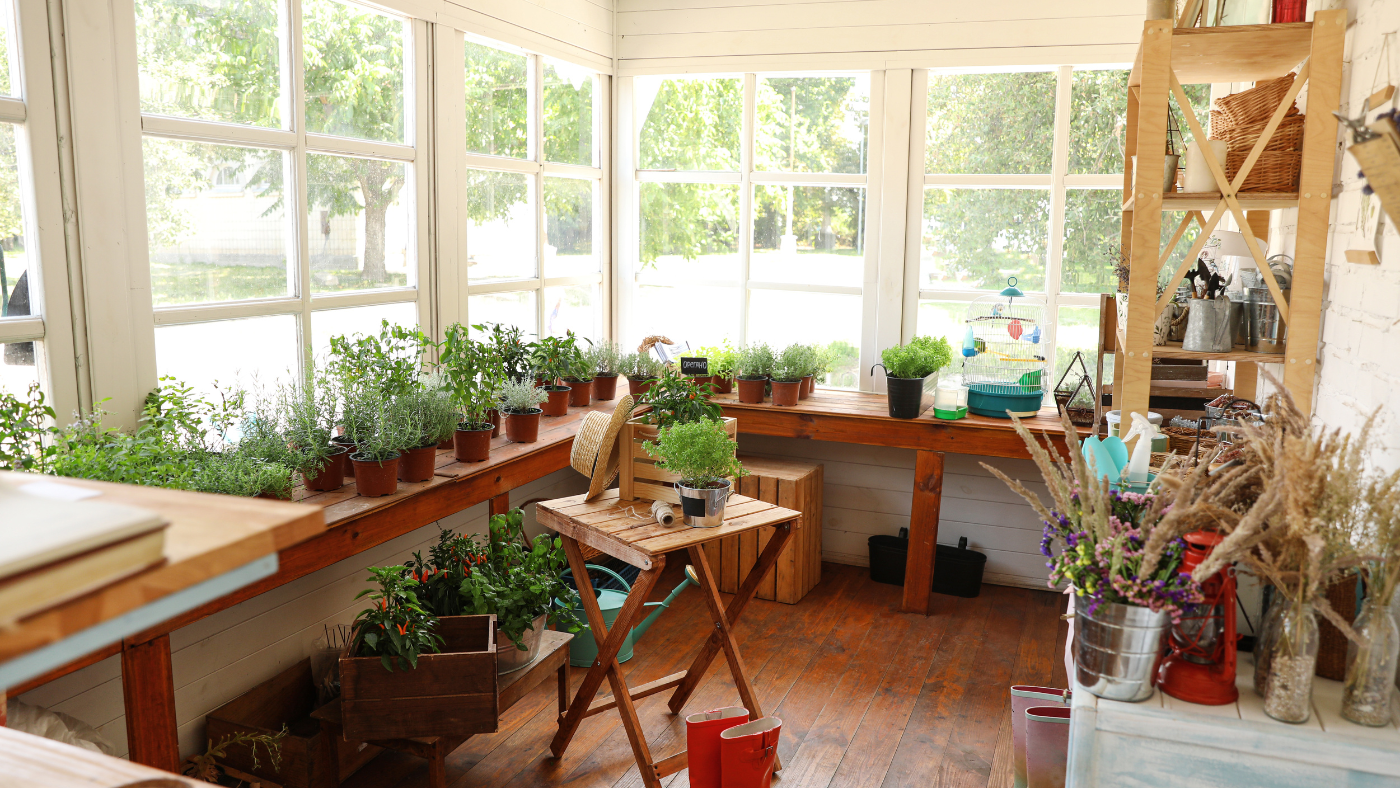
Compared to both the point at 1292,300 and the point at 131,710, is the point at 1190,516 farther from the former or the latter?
the point at 131,710

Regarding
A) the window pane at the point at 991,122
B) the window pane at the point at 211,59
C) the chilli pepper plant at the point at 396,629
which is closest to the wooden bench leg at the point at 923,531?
the window pane at the point at 991,122

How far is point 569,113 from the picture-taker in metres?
4.64

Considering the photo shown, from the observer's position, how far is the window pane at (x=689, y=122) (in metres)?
4.79

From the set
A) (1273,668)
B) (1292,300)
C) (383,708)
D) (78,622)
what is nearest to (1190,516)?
(1273,668)

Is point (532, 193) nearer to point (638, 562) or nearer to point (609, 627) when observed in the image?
point (609, 627)

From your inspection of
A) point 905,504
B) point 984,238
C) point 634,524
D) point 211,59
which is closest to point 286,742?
point 634,524

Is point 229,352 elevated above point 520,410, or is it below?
above

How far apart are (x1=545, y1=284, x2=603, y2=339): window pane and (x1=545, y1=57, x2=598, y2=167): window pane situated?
0.62 meters

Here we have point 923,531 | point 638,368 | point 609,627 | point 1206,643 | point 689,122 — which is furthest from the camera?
point 689,122

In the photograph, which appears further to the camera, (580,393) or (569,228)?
(569,228)

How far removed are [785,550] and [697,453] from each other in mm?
1904

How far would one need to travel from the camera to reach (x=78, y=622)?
1.88 feet

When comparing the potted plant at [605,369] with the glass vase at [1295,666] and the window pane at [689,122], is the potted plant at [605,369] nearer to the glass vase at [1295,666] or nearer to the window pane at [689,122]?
the window pane at [689,122]

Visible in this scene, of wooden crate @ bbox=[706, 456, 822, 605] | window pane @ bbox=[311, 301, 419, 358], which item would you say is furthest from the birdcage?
window pane @ bbox=[311, 301, 419, 358]
